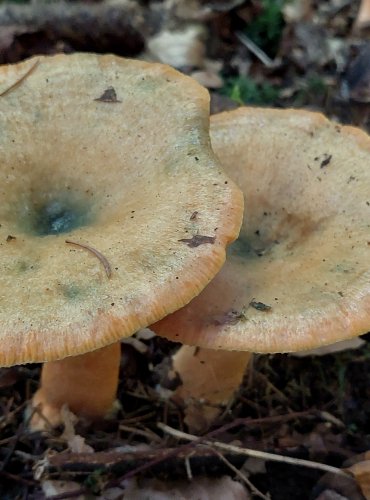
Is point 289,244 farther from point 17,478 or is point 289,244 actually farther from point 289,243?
point 17,478

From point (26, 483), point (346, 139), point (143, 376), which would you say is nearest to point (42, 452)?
point (26, 483)

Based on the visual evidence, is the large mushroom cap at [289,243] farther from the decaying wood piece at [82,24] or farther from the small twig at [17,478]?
the decaying wood piece at [82,24]

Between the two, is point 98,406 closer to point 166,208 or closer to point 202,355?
point 202,355

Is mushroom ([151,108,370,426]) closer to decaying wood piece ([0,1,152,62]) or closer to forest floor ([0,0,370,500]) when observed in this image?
forest floor ([0,0,370,500])

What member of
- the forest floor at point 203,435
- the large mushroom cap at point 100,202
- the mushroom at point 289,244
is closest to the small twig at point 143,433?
the forest floor at point 203,435

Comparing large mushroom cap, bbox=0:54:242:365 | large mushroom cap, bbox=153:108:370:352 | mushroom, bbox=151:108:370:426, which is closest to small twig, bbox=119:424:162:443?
mushroom, bbox=151:108:370:426
